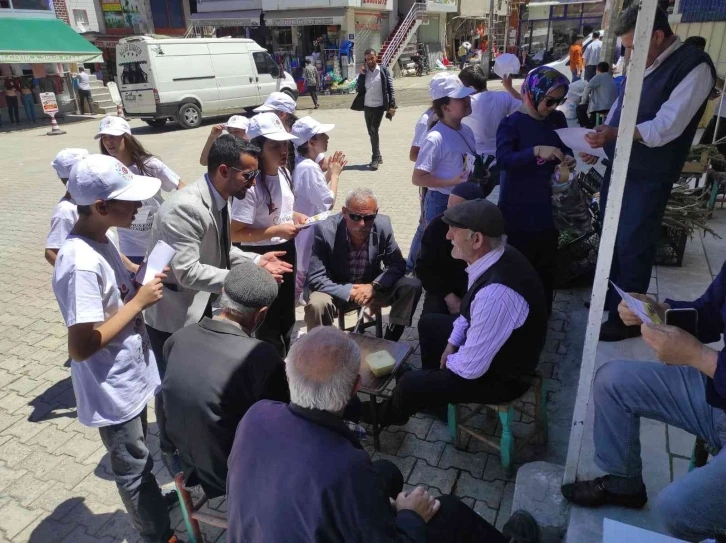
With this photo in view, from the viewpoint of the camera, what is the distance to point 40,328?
4.93m

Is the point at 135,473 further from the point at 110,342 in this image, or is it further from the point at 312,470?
the point at 312,470

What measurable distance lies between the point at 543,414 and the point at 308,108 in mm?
17949

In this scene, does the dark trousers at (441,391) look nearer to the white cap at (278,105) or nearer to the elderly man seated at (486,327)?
the elderly man seated at (486,327)

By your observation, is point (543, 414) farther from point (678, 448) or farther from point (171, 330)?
point (171, 330)

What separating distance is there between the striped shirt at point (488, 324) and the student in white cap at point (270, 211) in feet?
4.84

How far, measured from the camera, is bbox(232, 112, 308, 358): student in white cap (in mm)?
3461

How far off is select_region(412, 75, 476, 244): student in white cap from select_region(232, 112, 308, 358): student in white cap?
119 centimetres

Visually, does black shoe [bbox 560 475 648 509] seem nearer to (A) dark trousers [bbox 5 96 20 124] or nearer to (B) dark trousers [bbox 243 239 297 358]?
(B) dark trousers [bbox 243 239 297 358]

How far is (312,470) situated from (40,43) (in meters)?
21.3

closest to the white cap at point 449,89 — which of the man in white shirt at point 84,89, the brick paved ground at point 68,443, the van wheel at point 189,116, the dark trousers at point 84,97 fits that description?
the brick paved ground at point 68,443

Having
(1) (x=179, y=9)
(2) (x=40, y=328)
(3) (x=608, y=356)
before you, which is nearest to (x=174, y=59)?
(2) (x=40, y=328)

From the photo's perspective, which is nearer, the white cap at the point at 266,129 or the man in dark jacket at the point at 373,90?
the white cap at the point at 266,129

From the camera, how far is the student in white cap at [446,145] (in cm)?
422

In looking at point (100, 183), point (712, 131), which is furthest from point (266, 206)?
point (712, 131)
